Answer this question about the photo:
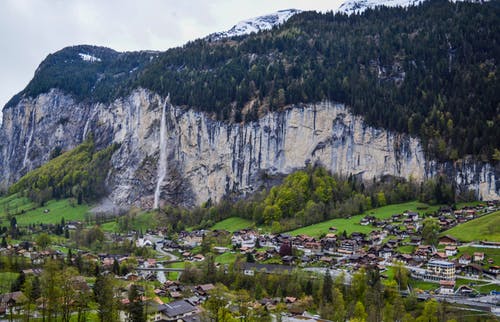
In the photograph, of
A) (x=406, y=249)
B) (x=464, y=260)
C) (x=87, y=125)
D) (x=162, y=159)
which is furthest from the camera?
(x=87, y=125)

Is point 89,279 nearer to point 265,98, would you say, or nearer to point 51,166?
point 265,98

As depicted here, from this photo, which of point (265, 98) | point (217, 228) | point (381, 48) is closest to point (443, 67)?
point (381, 48)

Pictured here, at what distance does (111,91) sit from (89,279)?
5230 inches

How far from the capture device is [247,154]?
12838 centimetres

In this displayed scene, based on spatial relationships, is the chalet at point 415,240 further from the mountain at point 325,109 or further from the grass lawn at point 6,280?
the grass lawn at point 6,280

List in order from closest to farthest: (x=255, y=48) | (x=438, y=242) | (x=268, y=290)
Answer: (x=268, y=290) < (x=438, y=242) < (x=255, y=48)

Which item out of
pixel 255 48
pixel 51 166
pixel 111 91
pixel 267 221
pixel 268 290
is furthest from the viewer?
pixel 111 91

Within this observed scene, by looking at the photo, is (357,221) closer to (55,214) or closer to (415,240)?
(415,240)

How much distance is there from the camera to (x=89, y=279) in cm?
6675

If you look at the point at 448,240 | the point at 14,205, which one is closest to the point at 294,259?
the point at 448,240

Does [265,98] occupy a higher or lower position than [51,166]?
higher

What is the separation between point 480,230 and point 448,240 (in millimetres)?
5085

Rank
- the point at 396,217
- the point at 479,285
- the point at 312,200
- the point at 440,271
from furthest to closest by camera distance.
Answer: the point at 312,200 → the point at 396,217 → the point at 440,271 → the point at 479,285

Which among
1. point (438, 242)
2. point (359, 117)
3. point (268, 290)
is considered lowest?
point (268, 290)
